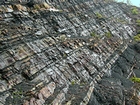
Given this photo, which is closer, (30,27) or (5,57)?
(5,57)

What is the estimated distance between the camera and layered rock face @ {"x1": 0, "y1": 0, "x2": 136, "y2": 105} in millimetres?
16047

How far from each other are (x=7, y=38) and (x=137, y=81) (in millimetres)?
14939

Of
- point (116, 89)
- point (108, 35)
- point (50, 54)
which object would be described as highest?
point (50, 54)

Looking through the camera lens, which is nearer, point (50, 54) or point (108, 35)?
point (50, 54)

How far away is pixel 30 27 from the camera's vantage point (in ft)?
74.1

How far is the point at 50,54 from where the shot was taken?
21.0m

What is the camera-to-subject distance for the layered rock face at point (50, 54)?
16.0 m

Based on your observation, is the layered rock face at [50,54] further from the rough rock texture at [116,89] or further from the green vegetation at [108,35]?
the green vegetation at [108,35]

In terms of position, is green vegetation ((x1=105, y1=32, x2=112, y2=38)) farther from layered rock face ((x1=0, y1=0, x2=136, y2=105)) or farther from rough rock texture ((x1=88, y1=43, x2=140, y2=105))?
rough rock texture ((x1=88, y1=43, x2=140, y2=105))

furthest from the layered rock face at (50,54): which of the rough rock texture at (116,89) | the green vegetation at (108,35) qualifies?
the green vegetation at (108,35)

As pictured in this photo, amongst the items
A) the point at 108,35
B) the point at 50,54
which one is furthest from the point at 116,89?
the point at 108,35

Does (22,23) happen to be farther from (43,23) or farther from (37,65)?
(37,65)

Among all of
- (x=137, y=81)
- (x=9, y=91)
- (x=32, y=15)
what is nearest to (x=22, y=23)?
(x=32, y=15)

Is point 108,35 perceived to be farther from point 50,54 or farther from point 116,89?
point 50,54
